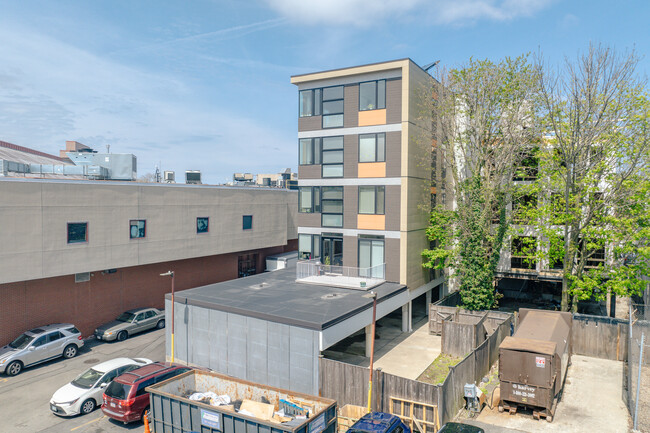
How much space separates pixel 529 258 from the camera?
2889cm

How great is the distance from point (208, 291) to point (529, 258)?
842 inches

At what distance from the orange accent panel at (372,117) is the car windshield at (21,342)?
A: 75.5 ft

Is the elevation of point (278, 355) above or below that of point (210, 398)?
above

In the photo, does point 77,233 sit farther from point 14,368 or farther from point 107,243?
point 14,368

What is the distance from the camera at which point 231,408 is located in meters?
14.5

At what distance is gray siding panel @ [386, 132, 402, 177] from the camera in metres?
27.0

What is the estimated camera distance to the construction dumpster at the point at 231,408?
42.1 feet

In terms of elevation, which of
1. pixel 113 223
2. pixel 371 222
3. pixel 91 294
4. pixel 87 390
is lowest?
pixel 87 390

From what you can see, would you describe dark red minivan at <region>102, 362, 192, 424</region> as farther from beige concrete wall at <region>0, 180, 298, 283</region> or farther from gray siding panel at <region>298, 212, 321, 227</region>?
gray siding panel at <region>298, 212, 321, 227</region>

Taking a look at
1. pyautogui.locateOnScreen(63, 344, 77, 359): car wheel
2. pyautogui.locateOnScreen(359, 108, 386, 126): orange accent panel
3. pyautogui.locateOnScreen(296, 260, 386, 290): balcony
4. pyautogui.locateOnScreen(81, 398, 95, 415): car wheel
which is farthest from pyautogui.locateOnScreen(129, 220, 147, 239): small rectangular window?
pyautogui.locateOnScreen(359, 108, 386, 126): orange accent panel

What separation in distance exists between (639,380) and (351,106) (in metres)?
21.2

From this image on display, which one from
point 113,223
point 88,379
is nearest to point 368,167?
point 113,223

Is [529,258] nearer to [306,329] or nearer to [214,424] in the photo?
[306,329]

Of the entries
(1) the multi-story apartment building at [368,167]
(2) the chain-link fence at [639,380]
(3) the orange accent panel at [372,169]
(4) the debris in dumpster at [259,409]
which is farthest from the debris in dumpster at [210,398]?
(3) the orange accent panel at [372,169]
